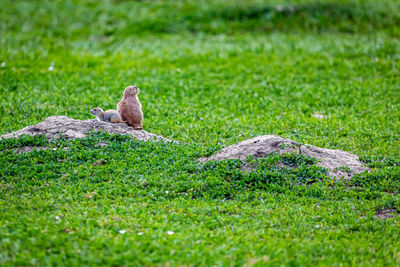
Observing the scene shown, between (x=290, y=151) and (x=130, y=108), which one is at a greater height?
(x=130, y=108)

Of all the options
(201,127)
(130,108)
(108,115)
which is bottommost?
(201,127)

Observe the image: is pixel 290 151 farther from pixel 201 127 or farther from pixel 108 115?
pixel 108 115

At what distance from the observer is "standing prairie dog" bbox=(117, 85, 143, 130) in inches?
352

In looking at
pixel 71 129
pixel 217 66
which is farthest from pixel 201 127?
pixel 217 66

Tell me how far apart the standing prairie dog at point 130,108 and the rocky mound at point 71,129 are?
0.16m

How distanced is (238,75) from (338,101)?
11.6 ft

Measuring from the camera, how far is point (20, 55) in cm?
1571

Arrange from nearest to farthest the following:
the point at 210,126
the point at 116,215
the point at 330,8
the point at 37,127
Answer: the point at 116,215 → the point at 37,127 → the point at 210,126 → the point at 330,8

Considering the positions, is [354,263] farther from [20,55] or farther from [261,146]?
[20,55]

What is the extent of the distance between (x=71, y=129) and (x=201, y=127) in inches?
126

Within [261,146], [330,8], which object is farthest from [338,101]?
[330,8]

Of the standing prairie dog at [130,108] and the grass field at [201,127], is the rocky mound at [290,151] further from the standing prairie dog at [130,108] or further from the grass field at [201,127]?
the standing prairie dog at [130,108]

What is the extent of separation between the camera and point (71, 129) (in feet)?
28.6

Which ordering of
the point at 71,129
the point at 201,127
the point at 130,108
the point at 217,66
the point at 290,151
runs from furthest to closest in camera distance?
the point at 217,66 < the point at 201,127 < the point at 130,108 < the point at 71,129 < the point at 290,151
